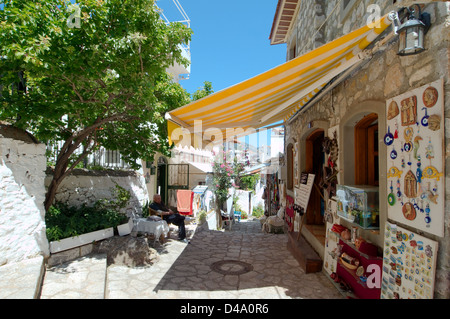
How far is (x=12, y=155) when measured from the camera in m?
4.28

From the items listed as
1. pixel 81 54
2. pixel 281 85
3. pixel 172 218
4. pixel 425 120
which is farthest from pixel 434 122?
pixel 172 218

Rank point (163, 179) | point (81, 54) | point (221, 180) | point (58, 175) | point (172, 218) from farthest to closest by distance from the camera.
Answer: point (221, 180) < point (163, 179) < point (172, 218) < point (58, 175) < point (81, 54)

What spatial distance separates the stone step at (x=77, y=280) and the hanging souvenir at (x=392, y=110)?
→ 13.9 ft

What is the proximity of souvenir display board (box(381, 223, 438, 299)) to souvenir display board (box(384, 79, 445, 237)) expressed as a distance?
145 millimetres

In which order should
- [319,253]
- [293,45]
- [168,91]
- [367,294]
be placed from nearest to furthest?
[367,294] → [319,253] → [168,91] → [293,45]

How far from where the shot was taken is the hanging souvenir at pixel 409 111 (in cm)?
254

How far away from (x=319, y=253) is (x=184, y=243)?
132 inches

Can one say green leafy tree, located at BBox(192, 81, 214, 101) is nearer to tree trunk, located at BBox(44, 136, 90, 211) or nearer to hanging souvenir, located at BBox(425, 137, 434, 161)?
tree trunk, located at BBox(44, 136, 90, 211)

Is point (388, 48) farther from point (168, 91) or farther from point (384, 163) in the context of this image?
point (168, 91)

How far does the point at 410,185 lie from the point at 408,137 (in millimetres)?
468

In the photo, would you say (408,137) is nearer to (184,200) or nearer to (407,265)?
(407,265)

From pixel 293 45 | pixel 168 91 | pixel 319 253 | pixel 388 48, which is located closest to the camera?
pixel 388 48

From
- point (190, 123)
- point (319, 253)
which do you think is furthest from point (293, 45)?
point (319, 253)

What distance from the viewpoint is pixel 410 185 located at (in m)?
2.58
